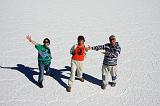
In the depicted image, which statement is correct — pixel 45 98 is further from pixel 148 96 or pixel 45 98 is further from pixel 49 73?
pixel 148 96

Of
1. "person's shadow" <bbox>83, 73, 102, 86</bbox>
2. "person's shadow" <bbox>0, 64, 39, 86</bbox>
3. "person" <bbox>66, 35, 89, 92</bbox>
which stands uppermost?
"person" <bbox>66, 35, 89, 92</bbox>

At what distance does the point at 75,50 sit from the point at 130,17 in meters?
8.68

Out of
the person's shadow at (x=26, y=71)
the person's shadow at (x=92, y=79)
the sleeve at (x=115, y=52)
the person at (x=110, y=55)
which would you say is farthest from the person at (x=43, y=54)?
the sleeve at (x=115, y=52)

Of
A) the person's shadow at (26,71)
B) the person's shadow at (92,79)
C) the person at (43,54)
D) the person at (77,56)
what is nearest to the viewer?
the person at (77,56)

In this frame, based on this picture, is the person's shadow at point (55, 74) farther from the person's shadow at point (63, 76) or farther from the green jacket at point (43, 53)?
the green jacket at point (43, 53)

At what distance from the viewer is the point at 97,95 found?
781 cm

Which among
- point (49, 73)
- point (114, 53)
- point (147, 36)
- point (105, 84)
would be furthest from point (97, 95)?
point (147, 36)

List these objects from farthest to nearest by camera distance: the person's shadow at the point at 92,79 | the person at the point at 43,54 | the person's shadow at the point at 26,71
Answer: the person's shadow at the point at 26,71, the person's shadow at the point at 92,79, the person at the point at 43,54

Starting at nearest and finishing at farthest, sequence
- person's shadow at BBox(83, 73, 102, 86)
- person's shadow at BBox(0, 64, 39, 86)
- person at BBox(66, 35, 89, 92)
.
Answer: person at BBox(66, 35, 89, 92), person's shadow at BBox(83, 73, 102, 86), person's shadow at BBox(0, 64, 39, 86)

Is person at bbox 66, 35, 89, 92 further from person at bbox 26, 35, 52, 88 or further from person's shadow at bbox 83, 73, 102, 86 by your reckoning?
person's shadow at bbox 83, 73, 102, 86

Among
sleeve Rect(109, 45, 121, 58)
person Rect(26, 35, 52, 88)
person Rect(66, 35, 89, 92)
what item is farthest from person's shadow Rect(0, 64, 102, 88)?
sleeve Rect(109, 45, 121, 58)

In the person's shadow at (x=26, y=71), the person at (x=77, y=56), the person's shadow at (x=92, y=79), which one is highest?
the person at (x=77, y=56)

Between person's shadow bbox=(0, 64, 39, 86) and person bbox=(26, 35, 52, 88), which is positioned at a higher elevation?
person bbox=(26, 35, 52, 88)

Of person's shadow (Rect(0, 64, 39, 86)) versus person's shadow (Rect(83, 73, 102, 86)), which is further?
person's shadow (Rect(0, 64, 39, 86))
